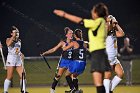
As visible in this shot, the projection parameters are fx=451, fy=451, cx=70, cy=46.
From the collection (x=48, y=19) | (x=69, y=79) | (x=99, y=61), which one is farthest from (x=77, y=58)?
(x=48, y=19)

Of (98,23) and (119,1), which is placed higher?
(119,1)

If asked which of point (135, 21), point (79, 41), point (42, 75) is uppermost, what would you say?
point (135, 21)

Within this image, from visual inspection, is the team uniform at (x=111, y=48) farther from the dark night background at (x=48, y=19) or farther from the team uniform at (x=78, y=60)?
the dark night background at (x=48, y=19)

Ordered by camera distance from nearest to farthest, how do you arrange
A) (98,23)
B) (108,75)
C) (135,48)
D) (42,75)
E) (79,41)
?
(98,23) → (108,75) → (79,41) → (42,75) → (135,48)

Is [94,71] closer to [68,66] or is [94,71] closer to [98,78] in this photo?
[98,78]

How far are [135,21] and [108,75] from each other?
88.1 feet

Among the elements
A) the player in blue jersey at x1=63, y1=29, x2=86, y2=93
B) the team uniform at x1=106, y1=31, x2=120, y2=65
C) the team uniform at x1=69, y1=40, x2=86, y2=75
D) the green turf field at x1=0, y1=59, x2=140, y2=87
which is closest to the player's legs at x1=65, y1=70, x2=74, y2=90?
the player in blue jersey at x1=63, y1=29, x2=86, y2=93

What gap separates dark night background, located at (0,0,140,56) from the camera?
36719 mm

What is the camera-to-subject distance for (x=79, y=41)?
14273 mm

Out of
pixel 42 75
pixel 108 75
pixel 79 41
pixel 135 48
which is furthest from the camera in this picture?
pixel 135 48

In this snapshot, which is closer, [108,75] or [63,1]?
[108,75]

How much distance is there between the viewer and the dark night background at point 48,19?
3672 cm

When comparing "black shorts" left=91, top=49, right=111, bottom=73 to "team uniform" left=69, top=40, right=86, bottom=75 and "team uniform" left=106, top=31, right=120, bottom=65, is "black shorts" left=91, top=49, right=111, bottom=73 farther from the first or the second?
"team uniform" left=69, top=40, right=86, bottom=75

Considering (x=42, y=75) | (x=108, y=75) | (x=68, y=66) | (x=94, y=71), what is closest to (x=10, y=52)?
(x=68, y=66)
